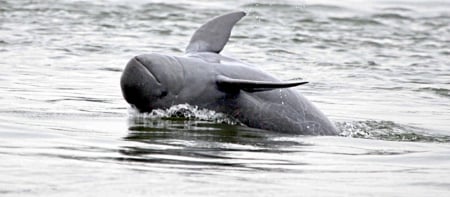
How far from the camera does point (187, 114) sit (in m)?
10.7

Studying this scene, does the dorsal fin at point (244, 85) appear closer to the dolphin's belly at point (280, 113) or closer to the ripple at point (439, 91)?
the dolphin's belly at point (280, 113)

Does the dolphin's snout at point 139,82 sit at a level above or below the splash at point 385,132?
above

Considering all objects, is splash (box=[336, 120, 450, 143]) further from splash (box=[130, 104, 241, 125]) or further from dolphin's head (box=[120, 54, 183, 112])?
dolphin's head (box=[120, 54, 183, 112])

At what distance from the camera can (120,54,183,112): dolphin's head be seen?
1025cm

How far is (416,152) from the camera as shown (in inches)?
392

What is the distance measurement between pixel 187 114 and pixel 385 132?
2.24 meters

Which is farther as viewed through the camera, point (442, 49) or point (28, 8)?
point (28, 8)

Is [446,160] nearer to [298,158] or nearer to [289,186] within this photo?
[298,158]

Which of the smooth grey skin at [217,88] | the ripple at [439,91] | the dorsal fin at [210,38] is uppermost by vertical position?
the dorsal fin at [210,38]

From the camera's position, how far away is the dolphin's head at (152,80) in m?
10.2

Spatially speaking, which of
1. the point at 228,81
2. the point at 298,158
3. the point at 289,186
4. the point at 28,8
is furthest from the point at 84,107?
the point at 28,8

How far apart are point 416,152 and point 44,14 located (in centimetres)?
1609

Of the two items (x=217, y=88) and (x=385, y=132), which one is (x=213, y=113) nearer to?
(x=217, y=88)

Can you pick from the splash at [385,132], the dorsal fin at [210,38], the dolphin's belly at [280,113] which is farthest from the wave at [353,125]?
the dorsal fin at [210,38]
